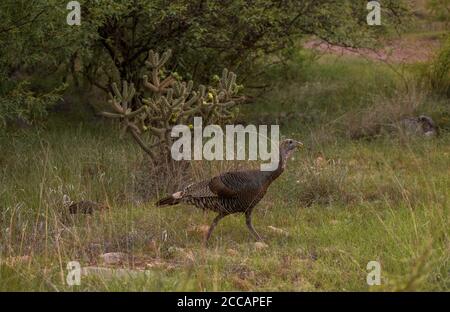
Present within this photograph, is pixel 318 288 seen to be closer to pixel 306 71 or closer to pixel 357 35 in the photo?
pixel 357 35

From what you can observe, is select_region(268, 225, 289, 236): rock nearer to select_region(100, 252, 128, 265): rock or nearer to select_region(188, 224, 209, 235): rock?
select_region(188, 224, 209, 235): rock

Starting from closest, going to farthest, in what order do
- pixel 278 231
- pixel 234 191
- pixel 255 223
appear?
pixel 234 191, pixel 278 231, pixel 255 223

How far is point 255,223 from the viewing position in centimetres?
752

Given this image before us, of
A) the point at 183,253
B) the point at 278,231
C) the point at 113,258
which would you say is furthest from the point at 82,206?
the point at 278,231

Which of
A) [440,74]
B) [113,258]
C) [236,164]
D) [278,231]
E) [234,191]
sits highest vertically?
[440,74]

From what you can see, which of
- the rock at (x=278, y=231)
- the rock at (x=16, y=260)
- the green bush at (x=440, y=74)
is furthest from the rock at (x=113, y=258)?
the green bush at (x=440, y=74)

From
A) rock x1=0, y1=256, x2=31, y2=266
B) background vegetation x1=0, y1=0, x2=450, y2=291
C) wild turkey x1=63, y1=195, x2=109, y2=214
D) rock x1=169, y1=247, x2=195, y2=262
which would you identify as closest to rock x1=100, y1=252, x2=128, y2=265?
background vegetation x1=0, y1=0, x2=450, y2=291

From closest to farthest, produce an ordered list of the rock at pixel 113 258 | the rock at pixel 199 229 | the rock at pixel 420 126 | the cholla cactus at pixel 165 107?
the rock at pixel 113 258, the rock at pixel 199 229, the cholla cactus at pixel 165 107, the rock at pixel 420 126

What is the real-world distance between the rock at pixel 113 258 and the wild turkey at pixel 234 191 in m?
0.89

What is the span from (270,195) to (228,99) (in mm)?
1203

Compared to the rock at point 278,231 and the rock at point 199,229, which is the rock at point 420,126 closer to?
the rock at point 278,231

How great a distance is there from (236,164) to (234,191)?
6.58ft

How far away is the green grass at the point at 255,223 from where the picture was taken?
5320mm

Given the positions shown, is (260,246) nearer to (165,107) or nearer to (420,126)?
(165,107)
